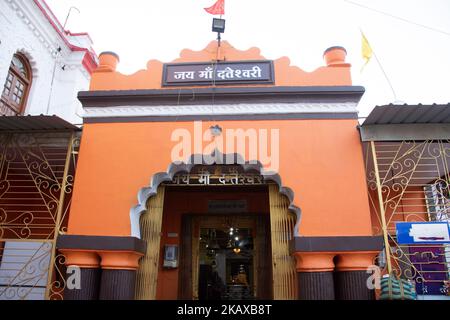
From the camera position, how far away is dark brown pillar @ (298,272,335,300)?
4945 millimetres

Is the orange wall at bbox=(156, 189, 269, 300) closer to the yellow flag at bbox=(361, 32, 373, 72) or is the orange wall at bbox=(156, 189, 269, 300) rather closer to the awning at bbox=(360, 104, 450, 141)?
the awning at bbox=(360, 104, 450, 141)

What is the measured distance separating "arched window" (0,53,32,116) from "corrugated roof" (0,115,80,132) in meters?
2.41

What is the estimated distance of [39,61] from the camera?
9.09 meters

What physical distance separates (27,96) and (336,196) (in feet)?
26.2

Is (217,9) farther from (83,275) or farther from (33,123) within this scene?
(83,275)

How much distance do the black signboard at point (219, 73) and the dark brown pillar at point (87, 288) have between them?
3.38 metres

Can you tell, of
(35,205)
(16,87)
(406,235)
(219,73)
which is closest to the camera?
(406,235)

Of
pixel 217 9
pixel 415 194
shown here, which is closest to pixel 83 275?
pixel 217 9

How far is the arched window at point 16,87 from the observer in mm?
8070

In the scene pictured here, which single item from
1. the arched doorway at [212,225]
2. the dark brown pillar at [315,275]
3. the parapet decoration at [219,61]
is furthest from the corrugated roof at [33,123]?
the dark brown pillar at [315,275]

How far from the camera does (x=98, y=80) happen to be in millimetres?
6258

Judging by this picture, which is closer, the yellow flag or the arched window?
the yellow flag

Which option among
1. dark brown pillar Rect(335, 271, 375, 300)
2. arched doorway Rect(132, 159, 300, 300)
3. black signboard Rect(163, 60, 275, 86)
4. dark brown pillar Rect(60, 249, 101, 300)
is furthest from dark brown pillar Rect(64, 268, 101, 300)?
dark brown pillar Rect(335, 271, 375, 300)

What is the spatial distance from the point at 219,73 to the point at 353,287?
4109 millimetres
